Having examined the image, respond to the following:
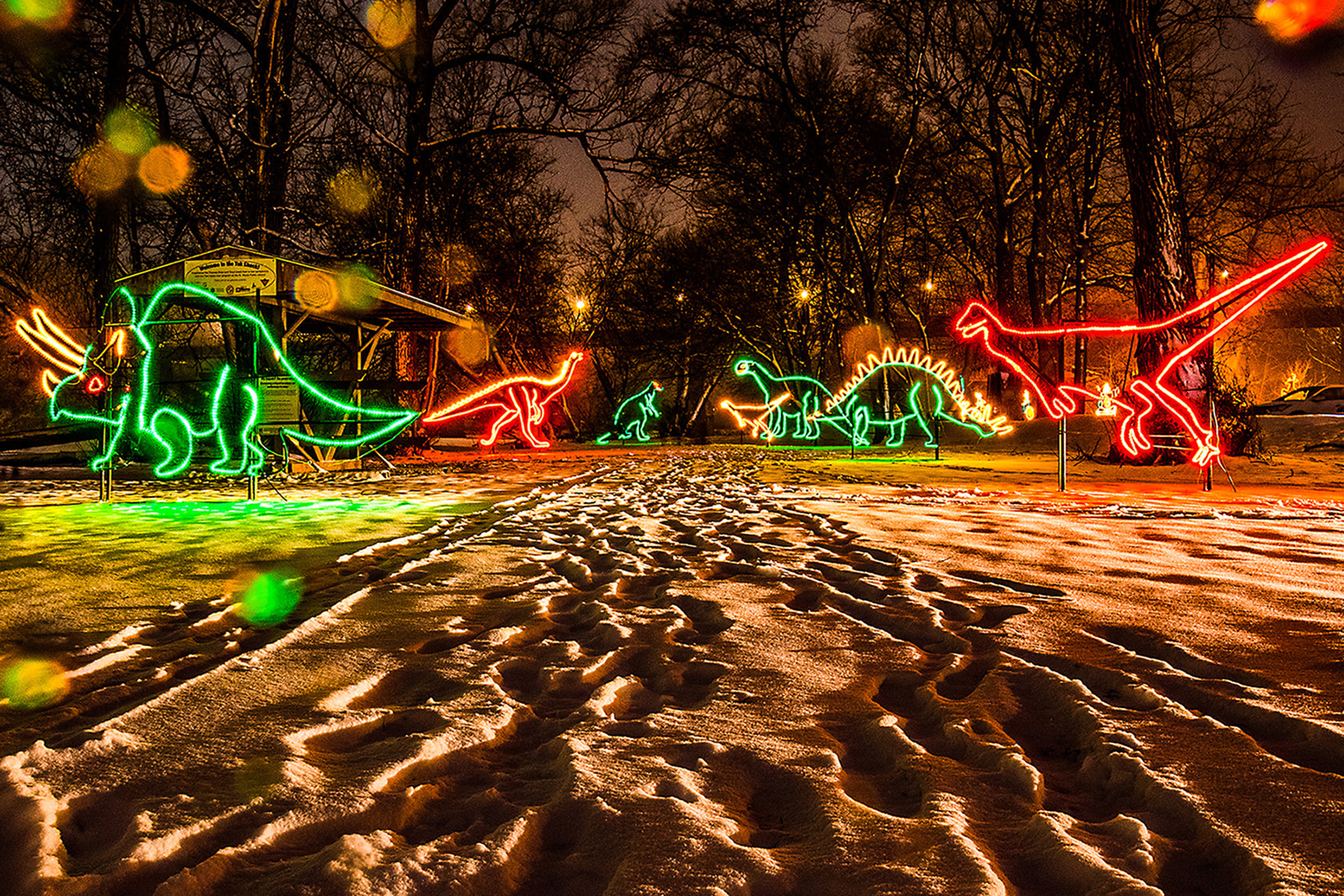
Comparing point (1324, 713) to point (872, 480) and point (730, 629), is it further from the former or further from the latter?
point (872, 480)

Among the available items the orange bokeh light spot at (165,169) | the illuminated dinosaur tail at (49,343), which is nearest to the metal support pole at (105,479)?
the illuminated dinosaur tail at (49,343)

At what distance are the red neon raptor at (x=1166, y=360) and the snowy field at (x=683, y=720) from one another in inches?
111

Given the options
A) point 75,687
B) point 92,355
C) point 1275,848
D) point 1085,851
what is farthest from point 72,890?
point 92,355

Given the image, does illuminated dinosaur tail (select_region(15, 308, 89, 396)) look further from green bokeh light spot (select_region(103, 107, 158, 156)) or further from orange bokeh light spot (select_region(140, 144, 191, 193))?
orange bokeh light spot (select_region(140, 144, 191, 193))

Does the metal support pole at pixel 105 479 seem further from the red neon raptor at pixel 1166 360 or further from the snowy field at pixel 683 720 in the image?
the red neon raptor at pixel 1166 360

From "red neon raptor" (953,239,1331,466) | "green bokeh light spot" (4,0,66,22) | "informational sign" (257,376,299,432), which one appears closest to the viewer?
"red neon raptor" (953,239,1331,466)

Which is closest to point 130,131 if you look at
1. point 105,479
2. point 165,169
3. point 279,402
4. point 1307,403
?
point 165,169

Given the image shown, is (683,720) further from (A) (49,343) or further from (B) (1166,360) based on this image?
(A) (49,343)

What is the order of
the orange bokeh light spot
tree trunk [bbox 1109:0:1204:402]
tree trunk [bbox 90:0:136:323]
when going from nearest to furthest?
tree trunk [bbox 1109:0:1204:402] → tree trunk [bbox 90:0:136:323] → the orange bokeh light spot

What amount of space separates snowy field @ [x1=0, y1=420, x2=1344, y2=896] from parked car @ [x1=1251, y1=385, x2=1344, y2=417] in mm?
23773

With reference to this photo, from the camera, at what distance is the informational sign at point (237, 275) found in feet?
33.0

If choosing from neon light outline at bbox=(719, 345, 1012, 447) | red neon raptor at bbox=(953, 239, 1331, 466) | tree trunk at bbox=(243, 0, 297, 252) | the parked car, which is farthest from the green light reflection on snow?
the parked car

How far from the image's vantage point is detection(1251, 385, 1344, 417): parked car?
79.9ft

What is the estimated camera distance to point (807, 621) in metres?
3.45
